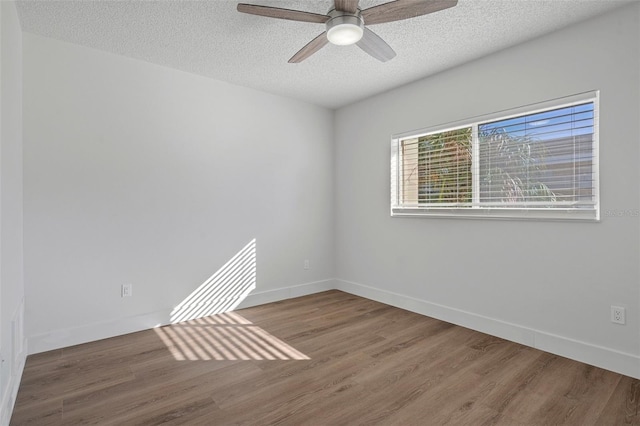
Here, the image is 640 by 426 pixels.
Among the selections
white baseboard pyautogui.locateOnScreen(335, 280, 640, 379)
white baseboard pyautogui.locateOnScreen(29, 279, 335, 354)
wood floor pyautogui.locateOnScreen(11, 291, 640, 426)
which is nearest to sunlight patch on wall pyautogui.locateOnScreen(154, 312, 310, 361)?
wood floor pyautogui.locateOnScreen(11, 291, 640, 426)

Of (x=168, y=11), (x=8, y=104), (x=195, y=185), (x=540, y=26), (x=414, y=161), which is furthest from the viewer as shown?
(x=414, y=161)

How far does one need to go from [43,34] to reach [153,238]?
1.82 m

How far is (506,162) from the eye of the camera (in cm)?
290

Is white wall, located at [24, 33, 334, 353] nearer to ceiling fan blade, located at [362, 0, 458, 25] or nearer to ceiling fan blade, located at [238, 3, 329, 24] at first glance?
ceiling fan blade, located at [238, 3, 329, 24]

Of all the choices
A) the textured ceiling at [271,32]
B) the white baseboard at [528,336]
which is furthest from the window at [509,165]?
the white baseboard at [528,336]

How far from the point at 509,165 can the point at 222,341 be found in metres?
2.92

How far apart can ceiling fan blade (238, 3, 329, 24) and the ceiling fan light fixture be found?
0.21ft

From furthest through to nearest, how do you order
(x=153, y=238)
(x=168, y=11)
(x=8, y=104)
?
(x=153, y=238)
(x=168, y=11)
(x=8, y=104)

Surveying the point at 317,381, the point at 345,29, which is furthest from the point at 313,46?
the point at 317,381

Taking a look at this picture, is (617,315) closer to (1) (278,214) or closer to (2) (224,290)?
(1) (278,214)

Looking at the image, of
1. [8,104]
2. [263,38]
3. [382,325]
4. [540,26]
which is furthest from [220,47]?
[382,325]

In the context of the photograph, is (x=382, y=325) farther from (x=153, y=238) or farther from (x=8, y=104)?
(x=8, y=104)

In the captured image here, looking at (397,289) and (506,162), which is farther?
(397,289)

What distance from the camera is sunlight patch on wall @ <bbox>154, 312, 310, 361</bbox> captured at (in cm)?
257
